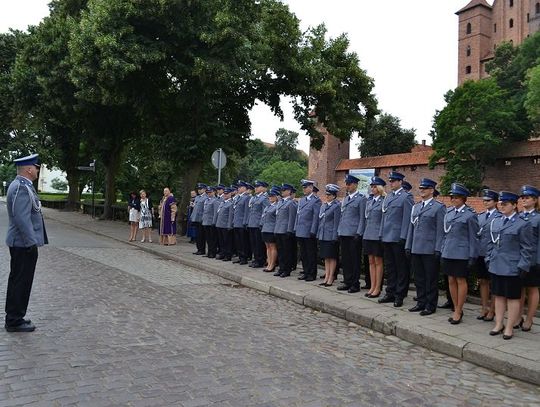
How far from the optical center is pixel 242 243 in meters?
13.1

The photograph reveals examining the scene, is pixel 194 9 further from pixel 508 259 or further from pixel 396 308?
pixel 508 259

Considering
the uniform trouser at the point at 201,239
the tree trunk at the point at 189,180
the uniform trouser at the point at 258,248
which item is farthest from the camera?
the tree trunk at the point at 189,180

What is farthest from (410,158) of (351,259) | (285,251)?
(351,259)

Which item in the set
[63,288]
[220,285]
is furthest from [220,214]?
[63,288]

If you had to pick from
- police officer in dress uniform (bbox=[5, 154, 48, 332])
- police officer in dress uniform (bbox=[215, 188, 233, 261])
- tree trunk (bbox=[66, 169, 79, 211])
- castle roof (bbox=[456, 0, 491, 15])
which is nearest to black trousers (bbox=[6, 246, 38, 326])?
police officer in dress uniform (bbox=[5, 154, 48, 332])

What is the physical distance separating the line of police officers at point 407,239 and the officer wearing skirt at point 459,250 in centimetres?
1

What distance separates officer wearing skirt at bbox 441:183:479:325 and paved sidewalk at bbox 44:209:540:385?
0.42 metres

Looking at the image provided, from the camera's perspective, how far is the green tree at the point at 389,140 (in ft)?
206

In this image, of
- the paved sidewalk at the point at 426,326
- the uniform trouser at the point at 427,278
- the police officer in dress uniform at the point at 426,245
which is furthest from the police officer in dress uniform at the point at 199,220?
the uniform trouser at the point at 427,278

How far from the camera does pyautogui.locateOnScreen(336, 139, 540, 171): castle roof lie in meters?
40.8

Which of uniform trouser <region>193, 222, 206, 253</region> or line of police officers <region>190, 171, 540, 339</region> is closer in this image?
line of police officers <region>190, 171, 540, 339</region>

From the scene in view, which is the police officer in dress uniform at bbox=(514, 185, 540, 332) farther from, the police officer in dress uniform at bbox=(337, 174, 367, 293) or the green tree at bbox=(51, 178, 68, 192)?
the green tree at bbox=(51, 178, 68, 192)

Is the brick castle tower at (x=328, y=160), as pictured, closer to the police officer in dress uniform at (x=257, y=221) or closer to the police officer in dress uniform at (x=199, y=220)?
the police officer in dress uniform at (x=199, y=220)

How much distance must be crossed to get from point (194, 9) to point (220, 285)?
10.0 meters
